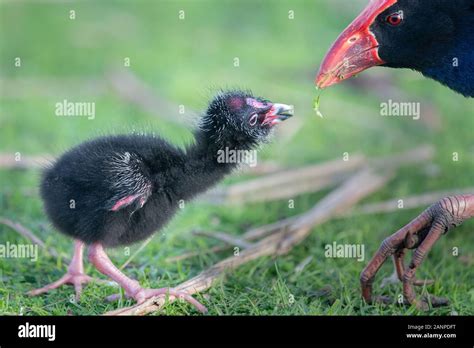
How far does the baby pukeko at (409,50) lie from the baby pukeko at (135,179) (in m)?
0.36

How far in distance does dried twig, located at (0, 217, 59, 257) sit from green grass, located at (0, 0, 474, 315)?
0.14ft

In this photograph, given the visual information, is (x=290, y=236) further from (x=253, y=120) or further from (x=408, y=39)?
(x=408, y=39)

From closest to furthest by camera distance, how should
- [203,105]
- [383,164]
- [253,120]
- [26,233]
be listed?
[253,120] → [203,105] → [26,233] → [383,164]

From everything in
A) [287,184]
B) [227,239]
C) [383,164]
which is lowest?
[227,239]

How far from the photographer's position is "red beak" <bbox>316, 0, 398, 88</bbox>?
3.46 metres

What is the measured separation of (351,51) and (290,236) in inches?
41.2

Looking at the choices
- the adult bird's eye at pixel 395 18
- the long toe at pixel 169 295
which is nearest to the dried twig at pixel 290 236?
the long toe at pixel 169 295

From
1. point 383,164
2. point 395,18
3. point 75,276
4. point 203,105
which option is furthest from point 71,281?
point 383,164

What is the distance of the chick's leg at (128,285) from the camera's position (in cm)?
333

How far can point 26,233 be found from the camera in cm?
400

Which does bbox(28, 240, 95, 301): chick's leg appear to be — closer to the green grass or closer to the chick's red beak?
the green grass

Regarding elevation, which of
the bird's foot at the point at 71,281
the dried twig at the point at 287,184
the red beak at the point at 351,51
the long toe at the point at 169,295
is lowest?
the long toe at the point at 169,295

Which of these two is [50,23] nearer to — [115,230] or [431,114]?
[431,114]

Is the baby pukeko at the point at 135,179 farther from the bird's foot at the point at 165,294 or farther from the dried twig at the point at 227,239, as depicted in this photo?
the dried twig at the point at 227,239
